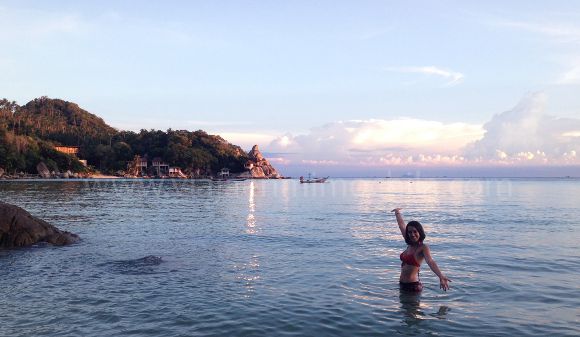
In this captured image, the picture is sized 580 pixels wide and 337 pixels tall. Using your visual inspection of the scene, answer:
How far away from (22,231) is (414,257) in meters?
19.2

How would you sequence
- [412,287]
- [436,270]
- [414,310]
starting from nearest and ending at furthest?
[436,270] < [414,310] < [412,287]

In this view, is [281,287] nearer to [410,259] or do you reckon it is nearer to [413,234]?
[410,259]

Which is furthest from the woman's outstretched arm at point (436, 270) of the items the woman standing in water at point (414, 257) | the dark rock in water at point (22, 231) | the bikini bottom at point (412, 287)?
the dark rock in water at point (22, 231)

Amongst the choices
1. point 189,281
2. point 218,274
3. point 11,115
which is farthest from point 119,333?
point 11,115

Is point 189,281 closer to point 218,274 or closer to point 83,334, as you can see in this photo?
point 218,274

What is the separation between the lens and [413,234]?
1190 cm

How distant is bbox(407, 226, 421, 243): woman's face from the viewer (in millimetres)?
11812

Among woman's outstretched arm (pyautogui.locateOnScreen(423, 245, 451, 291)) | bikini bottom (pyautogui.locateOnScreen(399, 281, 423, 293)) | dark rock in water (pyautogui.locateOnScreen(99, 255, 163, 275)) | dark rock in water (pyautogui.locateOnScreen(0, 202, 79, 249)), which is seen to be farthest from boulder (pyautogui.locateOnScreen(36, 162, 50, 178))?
woman's outstretched arm (pyautogui.locateOnScreen(423, 245, 451, 291))

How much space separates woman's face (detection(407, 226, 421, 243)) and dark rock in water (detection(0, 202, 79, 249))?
17865mm

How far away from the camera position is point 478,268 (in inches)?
690

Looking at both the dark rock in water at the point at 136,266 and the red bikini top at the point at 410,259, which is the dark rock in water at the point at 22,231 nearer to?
the dark rock in water at the point at 136,266

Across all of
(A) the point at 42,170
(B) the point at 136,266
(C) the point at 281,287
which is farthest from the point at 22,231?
(A) the point at 42,170

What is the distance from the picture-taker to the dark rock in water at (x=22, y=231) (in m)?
20.9

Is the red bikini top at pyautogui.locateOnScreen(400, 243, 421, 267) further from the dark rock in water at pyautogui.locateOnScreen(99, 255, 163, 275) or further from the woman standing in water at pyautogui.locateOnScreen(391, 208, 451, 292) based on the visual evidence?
the dark rock in water at pyautogui.locateOnScreen(99, 255, 163, 275)
